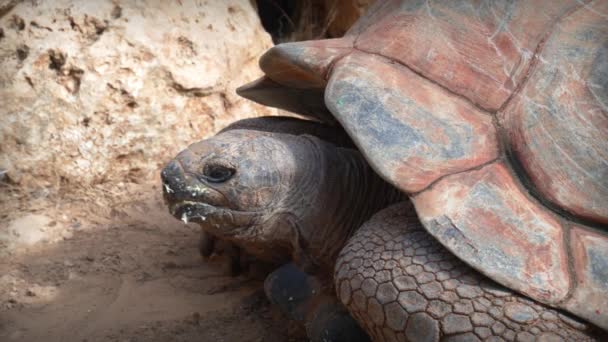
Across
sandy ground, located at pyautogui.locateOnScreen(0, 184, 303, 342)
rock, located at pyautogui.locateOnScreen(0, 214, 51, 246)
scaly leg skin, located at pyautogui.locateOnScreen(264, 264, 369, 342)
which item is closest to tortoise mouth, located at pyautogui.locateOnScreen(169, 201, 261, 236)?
scaly leg skin, located at pyautogui.locateOnScreen(264, 264, 369, 342)

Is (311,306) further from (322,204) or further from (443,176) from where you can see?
(443,176)

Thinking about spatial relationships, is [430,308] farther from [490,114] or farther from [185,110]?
[185,110]

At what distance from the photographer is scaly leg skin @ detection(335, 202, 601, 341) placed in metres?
1.51

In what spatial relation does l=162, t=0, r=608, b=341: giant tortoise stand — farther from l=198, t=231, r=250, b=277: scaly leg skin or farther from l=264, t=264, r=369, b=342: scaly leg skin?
l=198, t=231, r=250, b=277: scaly leg skin

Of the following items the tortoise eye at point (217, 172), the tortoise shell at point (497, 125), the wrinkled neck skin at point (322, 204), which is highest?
the tortoise shell at point (497, 125)

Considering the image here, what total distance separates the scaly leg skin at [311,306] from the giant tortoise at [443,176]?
22 millimetres

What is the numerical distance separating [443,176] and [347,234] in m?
0.62

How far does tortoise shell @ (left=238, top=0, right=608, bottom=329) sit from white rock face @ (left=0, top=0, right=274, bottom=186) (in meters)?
1.54

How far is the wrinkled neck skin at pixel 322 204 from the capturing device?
2158mm

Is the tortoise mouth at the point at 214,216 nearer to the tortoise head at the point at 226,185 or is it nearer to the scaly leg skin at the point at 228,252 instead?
the tortoise head at the point at 226,185

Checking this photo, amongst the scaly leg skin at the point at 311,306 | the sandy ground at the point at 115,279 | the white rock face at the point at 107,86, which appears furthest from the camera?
the white rock face at the point at 107,86

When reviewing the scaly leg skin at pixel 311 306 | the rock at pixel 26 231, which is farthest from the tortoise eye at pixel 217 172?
the rock at pixel 26 231

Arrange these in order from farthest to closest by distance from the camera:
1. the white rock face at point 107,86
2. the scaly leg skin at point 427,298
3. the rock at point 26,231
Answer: the white rock face at point 107,86 → the rock at point 26,231 → the scaly leg skin at point 427,298

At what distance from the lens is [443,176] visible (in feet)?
5.53
